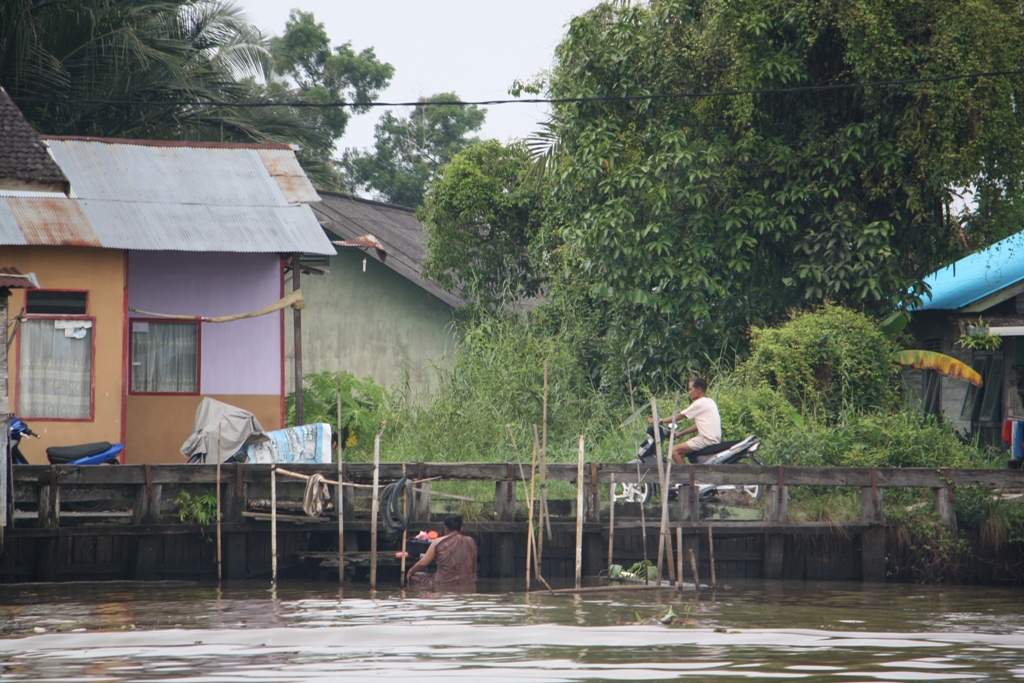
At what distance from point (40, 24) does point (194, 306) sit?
9.07m

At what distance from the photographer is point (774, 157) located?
19062mm

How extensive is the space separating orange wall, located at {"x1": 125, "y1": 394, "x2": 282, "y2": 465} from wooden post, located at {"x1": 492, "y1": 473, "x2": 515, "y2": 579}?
501 cm

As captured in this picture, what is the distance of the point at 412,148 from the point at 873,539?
100ft

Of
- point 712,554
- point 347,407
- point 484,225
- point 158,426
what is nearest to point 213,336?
point 158,426

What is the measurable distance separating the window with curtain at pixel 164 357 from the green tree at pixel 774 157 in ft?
19.7

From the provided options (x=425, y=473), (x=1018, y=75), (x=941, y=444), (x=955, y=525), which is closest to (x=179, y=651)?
(x=425, y=473)

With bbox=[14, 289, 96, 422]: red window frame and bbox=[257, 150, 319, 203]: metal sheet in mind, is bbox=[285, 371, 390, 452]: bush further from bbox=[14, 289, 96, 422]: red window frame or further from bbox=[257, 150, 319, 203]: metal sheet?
bbox=[14, 289, 96, 422]: red window frame

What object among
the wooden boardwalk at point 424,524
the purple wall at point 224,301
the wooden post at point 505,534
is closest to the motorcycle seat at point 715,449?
the wooden boardwalk at point 424,524

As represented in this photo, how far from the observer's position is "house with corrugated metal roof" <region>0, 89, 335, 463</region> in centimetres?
1717

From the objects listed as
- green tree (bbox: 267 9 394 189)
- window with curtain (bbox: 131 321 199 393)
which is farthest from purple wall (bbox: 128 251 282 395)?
green tree (bbox: 267 9 394 189)

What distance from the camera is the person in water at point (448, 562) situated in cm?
1477

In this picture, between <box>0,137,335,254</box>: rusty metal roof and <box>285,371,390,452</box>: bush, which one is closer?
<box>0,137,335,254</box>: rusty metal roof

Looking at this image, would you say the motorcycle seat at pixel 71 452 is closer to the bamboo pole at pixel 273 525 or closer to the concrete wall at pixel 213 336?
the concrete wall at pixel 213 336

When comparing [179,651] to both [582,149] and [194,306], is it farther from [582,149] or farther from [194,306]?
[582,149]
